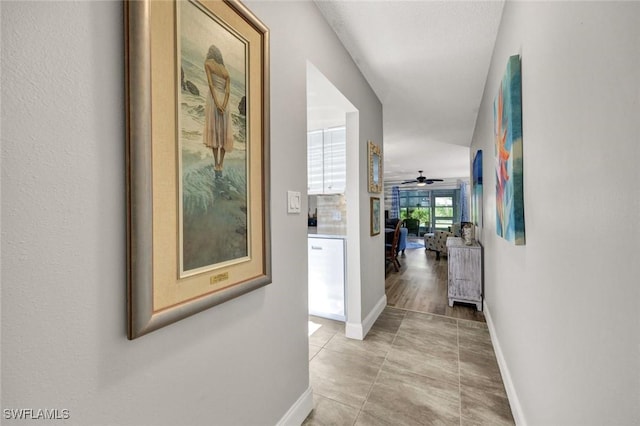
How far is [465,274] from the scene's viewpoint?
3355 mm

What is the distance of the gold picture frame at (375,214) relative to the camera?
9.48 ft

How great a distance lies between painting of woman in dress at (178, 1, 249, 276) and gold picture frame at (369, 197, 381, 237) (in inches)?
76.6

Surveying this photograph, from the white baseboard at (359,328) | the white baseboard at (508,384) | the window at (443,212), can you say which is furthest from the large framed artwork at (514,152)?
the window at (443,212)

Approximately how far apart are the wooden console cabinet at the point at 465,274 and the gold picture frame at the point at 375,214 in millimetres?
1121

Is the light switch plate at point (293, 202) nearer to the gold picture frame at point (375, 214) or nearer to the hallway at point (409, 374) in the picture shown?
the hallway at point (409, 374)

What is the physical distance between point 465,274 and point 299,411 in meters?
2.66

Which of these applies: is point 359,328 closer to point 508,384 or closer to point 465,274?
point 508,384

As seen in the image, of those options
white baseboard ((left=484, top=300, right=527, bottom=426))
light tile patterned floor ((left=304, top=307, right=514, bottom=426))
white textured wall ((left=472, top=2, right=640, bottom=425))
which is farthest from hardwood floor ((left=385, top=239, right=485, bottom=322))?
white textured wall ((left=472, top=2, right=640, bottom=425))

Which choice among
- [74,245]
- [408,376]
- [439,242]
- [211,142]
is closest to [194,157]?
[211,142]

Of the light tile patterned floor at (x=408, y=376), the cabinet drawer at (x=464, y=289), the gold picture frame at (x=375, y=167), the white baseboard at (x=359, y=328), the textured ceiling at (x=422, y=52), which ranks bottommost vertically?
the light tile patterned floor at (x=408, y=376)

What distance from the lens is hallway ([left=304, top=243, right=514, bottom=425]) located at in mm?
1626

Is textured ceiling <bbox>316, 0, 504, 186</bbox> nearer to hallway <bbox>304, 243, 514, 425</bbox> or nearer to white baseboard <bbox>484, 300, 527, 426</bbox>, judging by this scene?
white baseboard <bbox>484, 300, 527, 426</bbox>

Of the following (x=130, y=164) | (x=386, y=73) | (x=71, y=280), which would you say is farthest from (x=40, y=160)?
(x=386, y=73)

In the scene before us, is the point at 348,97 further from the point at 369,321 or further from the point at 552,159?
the point at 369,321
